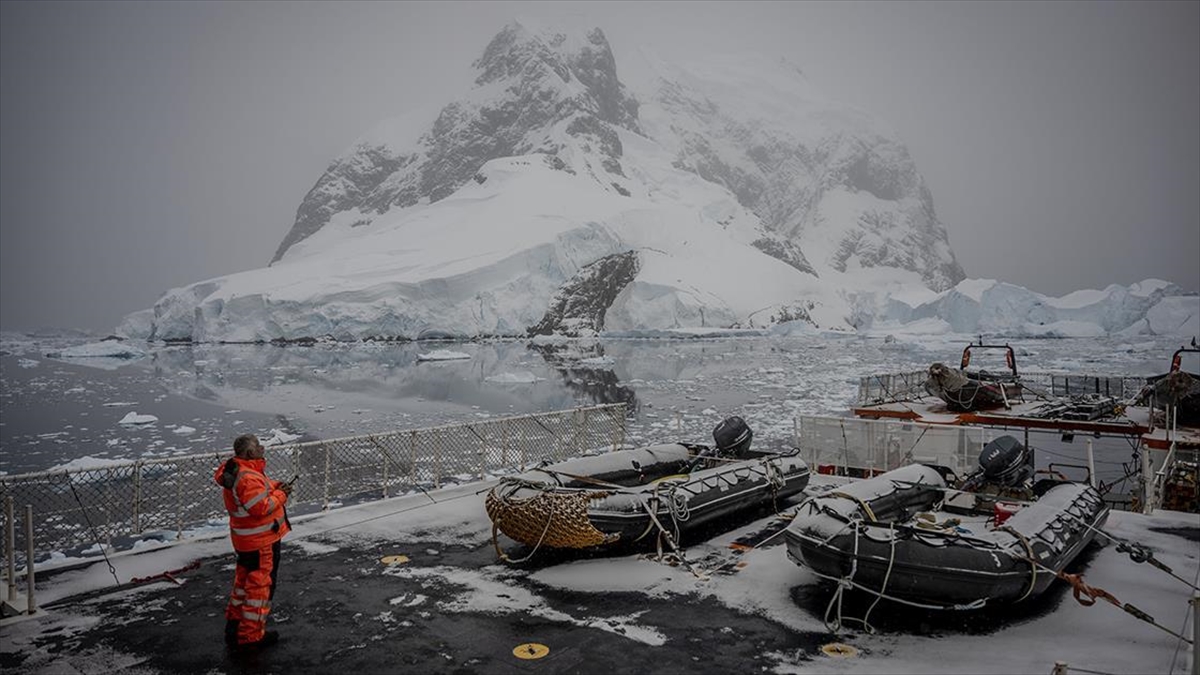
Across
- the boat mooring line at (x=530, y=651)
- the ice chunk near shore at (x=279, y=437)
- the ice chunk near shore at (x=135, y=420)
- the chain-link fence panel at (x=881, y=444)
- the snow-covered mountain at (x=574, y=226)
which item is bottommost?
the ice chunk near shore at (x=279, y=437)

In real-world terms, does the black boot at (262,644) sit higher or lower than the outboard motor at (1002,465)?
lower

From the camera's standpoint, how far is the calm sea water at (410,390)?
21.2 m

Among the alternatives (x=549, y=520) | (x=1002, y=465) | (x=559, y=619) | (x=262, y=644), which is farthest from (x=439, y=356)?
(x=262, y=644)

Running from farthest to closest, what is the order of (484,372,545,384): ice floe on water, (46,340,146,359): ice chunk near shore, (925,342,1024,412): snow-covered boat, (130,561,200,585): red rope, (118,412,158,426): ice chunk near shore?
(46,340,146,359): ice chunk near shore < (484,372,545,384): ice floe on water < (118,412,158,426): ice chunk near shore < (925,342,1024,412): snow-covered boat < (130,561,200,585): red rope

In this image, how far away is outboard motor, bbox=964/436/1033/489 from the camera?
8023 mm

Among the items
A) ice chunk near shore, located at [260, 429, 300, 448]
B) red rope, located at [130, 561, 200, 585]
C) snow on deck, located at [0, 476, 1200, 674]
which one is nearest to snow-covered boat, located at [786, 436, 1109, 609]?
snow on deck, located at [0, 476, 1200, 674]

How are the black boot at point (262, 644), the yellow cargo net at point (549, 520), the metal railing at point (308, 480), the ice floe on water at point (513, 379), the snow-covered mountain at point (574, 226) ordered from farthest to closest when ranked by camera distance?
the snow-covered mountain at point (574, 226) < the ice floe on water at point (513, 379) < the metal railing at point (308, 480) < the yellow cargo net at point (549, 520) < the black boot at point (262, 644)

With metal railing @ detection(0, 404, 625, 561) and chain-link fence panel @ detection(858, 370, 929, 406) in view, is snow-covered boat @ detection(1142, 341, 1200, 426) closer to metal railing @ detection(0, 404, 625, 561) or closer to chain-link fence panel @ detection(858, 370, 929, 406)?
chain-link fence panel @ detection(858, 370, 929, 406)

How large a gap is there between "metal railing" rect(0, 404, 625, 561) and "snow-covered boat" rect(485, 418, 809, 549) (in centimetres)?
179

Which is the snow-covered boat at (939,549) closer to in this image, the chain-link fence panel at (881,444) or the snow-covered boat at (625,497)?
the snow-covered boat at (625,497)

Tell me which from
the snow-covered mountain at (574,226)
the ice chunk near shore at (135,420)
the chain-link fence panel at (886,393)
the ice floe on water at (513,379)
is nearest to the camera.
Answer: the chain-link fence panel at (886,393)

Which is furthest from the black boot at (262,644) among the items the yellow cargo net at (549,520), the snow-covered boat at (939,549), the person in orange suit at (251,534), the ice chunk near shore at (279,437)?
the ice chunk near shore at (279,437)

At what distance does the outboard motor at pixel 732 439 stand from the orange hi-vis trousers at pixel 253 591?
18.2 ft

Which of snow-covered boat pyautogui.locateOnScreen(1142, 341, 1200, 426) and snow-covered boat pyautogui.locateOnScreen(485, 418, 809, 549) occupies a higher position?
snow-covered boat pyautogui.locateOnScreen(1142, 341, 1200, 426)
